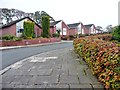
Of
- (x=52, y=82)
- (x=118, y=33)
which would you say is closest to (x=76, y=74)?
(x=52, y=82)

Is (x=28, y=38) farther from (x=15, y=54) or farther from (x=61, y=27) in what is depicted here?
(x=61, y=27)

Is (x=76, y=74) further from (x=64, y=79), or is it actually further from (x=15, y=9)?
(x=15, y=9)

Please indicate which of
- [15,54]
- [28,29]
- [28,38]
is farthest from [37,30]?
[15,54]

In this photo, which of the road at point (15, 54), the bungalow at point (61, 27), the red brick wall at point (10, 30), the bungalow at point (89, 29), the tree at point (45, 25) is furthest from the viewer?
the bungalow at point (89, 29)

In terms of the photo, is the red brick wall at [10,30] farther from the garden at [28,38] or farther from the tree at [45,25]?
the tree at [45,25]

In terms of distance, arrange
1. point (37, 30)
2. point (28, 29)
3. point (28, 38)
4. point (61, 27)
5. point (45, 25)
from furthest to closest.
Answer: point (61, 27) < point (37, 30) < point (45, 25) < point (28, 29) < point (28, 38)

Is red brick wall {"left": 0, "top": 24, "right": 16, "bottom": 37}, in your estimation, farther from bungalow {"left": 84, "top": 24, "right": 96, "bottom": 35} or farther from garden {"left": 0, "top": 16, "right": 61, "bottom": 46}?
bungalow {"left": 84, "top": 24, "right": 96, "bottom": 35}

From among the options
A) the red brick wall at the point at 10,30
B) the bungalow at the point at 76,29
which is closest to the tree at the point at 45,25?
the red brick wall at the point at 10,30

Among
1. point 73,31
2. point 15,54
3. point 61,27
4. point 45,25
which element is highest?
point 61,27

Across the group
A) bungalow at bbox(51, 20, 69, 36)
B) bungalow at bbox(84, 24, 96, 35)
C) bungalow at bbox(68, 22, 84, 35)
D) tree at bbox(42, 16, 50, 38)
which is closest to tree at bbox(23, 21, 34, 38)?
tree at bbox(42, 16, 50, 38)

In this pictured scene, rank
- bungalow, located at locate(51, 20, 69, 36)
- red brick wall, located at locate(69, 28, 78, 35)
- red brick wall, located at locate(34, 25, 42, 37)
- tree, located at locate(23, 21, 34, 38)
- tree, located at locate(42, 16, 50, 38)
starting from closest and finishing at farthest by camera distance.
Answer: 1. tree, located at locate(23, 21, 34, 38)
2. tree, located at locate(42, 16, 50, 38)
3. red brick wall, located at locate(34, 25, 42, 37)
4. bungalow, located at locate(51, 20, 69, 36)
5. red brick wall, located at locate(69, 28, 78, 35)

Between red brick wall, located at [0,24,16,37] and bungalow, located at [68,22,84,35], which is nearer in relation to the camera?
red brick wall, located at [0,24,16,37]

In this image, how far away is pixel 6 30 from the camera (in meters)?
39.1

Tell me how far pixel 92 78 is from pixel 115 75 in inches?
69.5
